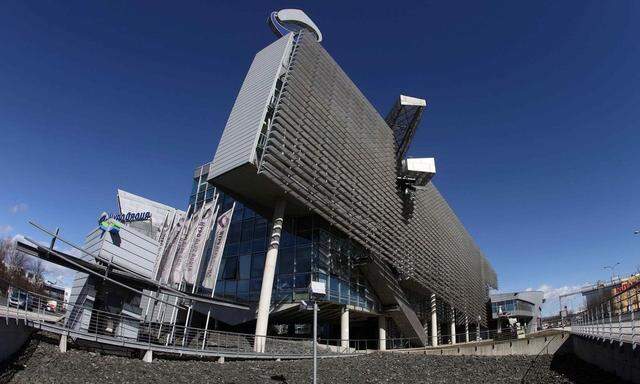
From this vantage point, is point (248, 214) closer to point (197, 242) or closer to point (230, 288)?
point (230, 288)

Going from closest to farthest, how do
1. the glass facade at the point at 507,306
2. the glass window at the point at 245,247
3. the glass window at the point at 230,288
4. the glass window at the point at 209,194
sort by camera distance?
the glass window at the point at 230,288 → the glass window at the point at 245,247 → the glass window at the point at 209,194 → the glass facade at the point at 507,306

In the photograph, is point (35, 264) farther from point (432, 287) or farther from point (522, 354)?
point (522, 354)

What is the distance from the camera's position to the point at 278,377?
67.7 feet

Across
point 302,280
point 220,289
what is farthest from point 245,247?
point 302,280

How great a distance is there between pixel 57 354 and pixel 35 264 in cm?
9474

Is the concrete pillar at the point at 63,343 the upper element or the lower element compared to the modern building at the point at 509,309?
lower

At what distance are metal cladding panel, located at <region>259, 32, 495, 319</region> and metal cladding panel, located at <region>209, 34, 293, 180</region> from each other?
106 centimetres

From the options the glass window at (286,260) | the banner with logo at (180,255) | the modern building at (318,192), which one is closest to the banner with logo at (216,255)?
the banner with logo at (180,255)

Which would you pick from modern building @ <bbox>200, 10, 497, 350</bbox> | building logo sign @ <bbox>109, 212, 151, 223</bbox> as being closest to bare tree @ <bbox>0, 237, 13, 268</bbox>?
building logo sign @ <bbox>109, 212, 151, 223</bbox>

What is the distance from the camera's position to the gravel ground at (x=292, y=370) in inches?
626

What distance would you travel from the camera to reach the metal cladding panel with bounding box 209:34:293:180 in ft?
103

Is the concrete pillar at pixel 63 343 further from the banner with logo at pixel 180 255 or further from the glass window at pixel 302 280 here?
the glass window at pixel 302 280

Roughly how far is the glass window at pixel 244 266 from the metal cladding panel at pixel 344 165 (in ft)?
33.3

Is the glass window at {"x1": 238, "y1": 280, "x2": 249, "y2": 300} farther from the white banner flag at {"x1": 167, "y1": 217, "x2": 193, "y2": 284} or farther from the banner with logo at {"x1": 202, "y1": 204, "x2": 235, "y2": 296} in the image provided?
the white banner flag at {"x1": 167, "y1": 217, "x2": 193, "y2": 284}
